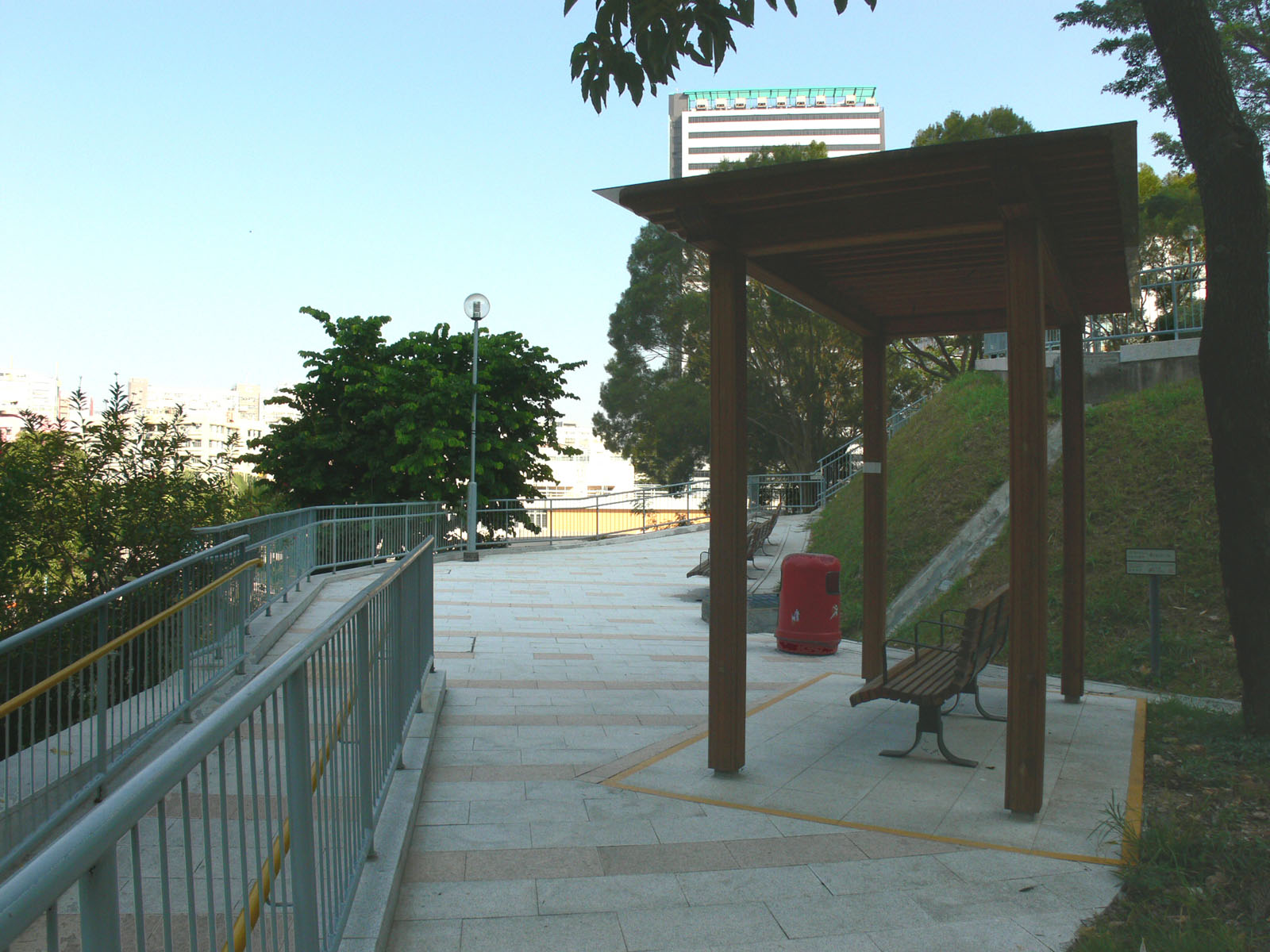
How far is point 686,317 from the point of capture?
42.8 m

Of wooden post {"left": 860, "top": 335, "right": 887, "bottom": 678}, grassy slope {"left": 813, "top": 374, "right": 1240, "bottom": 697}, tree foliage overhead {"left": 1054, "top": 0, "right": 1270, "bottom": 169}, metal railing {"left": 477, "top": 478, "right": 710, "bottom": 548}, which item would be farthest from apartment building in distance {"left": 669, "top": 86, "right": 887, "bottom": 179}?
wooden post {"left": 860, "top": 335, "right": 887, "bottom": 678}

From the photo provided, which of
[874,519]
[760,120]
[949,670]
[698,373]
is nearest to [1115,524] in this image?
[874,519]

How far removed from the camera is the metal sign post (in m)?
7.70

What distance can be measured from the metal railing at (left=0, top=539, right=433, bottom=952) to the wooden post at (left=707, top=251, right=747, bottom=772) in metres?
2.00

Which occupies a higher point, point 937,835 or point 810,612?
point 810,612

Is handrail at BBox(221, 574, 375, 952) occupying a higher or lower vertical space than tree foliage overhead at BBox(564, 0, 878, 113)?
lower

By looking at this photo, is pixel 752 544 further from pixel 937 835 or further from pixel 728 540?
pixel 937 835

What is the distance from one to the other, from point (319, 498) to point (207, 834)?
950 inches

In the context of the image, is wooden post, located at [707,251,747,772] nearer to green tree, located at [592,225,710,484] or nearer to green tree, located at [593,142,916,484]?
A: green tree, located at [593,142,916,484]

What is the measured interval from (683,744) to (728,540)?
1.51 m

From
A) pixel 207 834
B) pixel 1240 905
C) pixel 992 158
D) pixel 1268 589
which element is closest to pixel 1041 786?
pixel 1240 905

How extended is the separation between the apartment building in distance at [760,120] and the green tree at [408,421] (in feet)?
398

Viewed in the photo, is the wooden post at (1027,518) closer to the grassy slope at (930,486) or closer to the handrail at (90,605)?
the handrail at (90,605)

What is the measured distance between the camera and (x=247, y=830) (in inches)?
94.1
